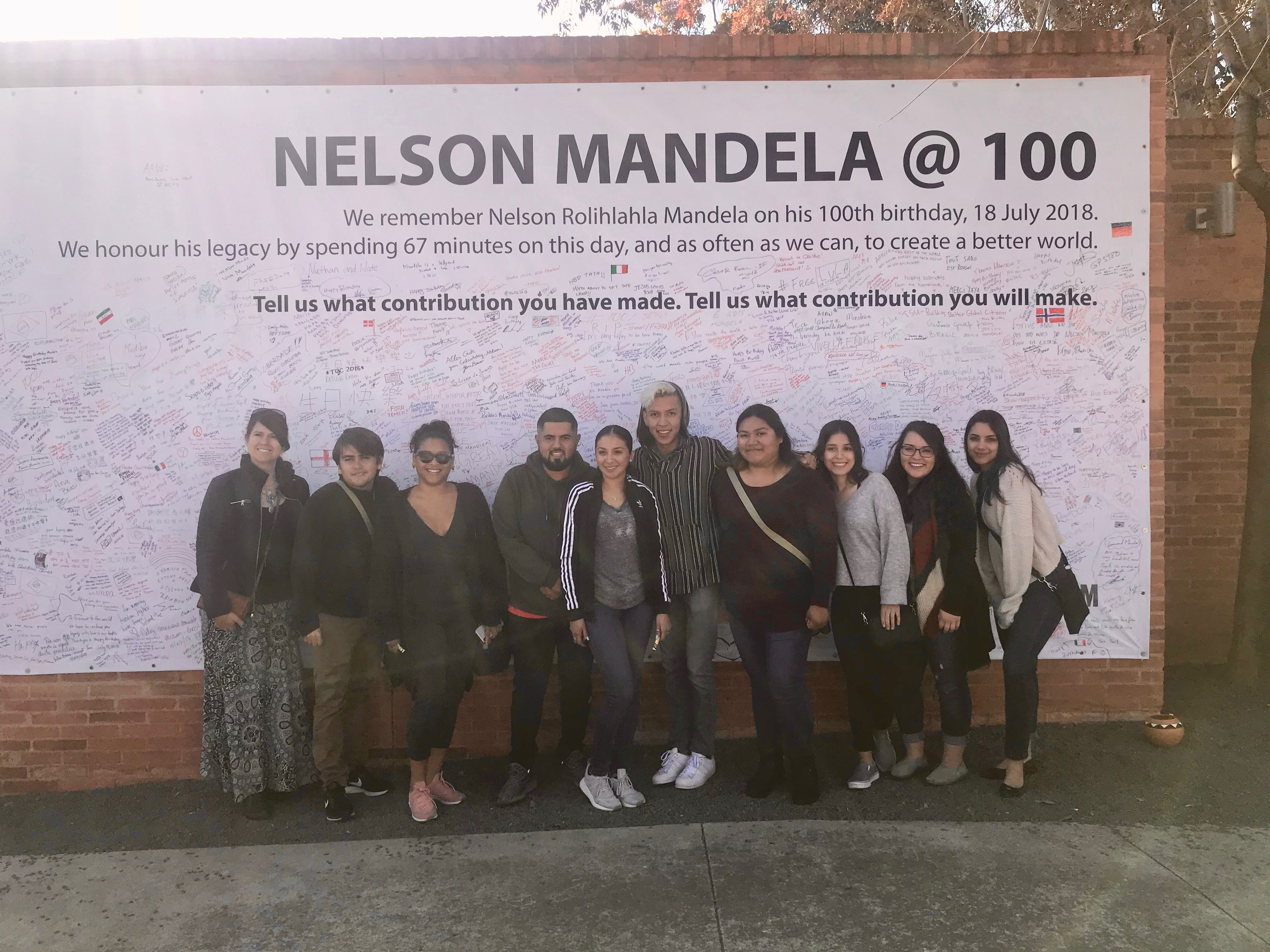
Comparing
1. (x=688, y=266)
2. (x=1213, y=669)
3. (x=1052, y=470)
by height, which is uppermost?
(x=688, y=266)

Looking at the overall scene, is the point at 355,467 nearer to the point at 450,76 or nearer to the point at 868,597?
→ the point at 450,76

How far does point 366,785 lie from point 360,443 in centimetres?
172

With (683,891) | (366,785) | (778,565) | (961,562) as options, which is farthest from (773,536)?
(366,785)

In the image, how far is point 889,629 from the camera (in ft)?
13.5

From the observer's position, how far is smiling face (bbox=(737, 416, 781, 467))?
13.3 feet

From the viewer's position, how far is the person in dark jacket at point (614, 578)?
13.4 feet

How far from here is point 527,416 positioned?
15.6 feet

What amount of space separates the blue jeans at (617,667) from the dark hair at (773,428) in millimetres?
893

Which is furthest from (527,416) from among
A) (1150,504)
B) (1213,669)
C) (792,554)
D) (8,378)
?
(1213,669)

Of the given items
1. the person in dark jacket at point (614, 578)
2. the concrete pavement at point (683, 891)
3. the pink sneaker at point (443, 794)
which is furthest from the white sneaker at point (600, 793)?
the pink sneaker at point (443, 794)

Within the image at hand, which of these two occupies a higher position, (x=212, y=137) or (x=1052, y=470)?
(x=212, y=137)

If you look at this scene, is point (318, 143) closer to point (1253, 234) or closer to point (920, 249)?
point (920, 249)

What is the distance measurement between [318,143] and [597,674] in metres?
3.22

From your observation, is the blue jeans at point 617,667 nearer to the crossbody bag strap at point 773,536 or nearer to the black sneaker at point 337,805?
the crossbody bag strap at point 773,536
